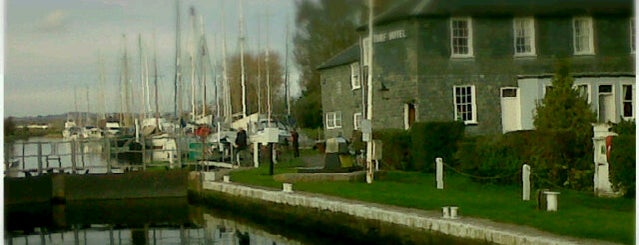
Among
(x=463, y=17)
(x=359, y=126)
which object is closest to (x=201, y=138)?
(x=359, y=126)

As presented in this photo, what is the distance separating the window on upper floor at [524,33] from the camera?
15.0m

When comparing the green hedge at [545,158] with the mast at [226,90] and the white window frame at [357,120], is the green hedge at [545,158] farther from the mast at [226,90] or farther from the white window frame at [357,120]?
the mast at [226,90]

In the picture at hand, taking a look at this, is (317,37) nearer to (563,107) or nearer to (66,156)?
(563,107)

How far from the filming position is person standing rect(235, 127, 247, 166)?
18422mm

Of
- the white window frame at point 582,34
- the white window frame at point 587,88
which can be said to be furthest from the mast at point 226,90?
the white window frame at point 587,88

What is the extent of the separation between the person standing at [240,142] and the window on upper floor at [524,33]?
5.29 metres

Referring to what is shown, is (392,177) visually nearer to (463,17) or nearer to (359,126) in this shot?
(359,126)

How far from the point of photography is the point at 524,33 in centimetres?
1502

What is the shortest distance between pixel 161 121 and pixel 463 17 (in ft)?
21.5

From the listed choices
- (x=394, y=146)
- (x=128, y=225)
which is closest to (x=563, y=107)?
(x=394, y=146)

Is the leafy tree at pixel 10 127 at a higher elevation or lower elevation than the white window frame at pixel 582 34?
lower

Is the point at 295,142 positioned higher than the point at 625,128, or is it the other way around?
the point at 625,128

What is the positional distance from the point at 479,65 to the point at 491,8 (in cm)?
101

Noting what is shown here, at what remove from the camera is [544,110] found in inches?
614
